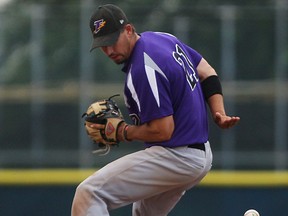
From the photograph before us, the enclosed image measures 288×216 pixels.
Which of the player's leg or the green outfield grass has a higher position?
the player's leg

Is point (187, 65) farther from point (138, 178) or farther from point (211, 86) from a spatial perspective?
point (138, 178)

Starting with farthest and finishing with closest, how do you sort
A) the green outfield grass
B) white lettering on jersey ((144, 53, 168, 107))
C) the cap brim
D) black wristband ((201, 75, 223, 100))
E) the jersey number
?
the green outfield grass
black wristband ((201, 75, 223, 100))
the jersey number
the cap brim
white lettering on jersey ((144, 53, 168, 107))

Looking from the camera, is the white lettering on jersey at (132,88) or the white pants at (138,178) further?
the white pants at (138,178)

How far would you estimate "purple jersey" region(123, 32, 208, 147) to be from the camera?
21.8 feet

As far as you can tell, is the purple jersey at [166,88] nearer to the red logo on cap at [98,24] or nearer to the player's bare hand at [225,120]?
the player's bare hand at [225,120]

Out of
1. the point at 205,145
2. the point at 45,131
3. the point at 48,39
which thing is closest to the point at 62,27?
the point at 48,39

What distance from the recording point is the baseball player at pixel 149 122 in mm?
6664

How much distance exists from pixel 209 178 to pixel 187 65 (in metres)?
3.54

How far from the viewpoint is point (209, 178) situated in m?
10.3

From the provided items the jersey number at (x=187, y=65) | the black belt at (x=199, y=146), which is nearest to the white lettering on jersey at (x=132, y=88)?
the jersey number at (x=187, y=65)

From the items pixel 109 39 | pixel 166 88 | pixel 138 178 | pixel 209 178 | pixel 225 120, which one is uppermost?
pixel 109 39

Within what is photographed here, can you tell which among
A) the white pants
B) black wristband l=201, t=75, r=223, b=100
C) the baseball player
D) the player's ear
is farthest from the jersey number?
the white pants

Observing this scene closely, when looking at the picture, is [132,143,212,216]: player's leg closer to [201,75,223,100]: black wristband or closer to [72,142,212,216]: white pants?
[72,142,212,216]: white pants

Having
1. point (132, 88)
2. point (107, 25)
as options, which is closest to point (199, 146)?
point (132, 88)
